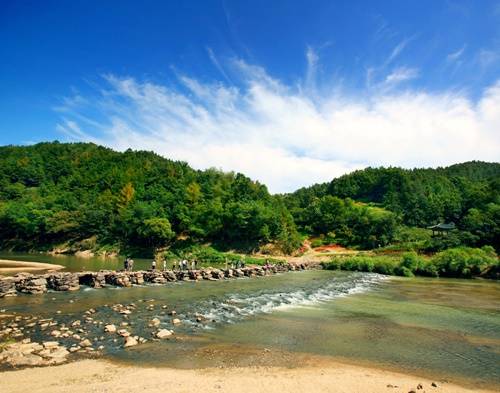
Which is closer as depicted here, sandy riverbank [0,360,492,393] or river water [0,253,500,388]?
sandy riverbank [0,360,492,393]

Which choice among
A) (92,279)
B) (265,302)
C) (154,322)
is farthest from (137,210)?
(154,322)

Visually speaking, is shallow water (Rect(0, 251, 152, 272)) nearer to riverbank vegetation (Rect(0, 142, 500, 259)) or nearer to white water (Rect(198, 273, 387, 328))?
riverbank vegetation (Rect(0, 142, 500, 259))

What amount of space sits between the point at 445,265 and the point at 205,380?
43699 millimetres

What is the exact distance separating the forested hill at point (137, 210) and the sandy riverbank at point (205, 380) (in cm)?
5708

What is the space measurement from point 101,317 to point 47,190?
98495 mm

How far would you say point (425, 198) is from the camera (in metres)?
101

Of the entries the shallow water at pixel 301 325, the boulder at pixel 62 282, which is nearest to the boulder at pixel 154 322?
the shallow water at pixel 301 325

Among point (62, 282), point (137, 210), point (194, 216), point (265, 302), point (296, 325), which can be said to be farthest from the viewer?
point (194, 216)

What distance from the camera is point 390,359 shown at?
12578 millimetres

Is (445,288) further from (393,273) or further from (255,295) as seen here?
(255,295)

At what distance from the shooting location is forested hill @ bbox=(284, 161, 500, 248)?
58000 millimetres

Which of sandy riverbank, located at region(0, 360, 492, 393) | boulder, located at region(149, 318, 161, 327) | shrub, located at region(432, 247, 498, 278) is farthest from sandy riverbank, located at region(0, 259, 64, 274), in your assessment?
shrub, located at region(432, 247, 498, 278)

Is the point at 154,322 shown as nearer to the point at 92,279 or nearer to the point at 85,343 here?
the point at 85,343

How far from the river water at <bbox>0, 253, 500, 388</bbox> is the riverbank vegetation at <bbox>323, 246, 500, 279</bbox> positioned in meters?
15.9
